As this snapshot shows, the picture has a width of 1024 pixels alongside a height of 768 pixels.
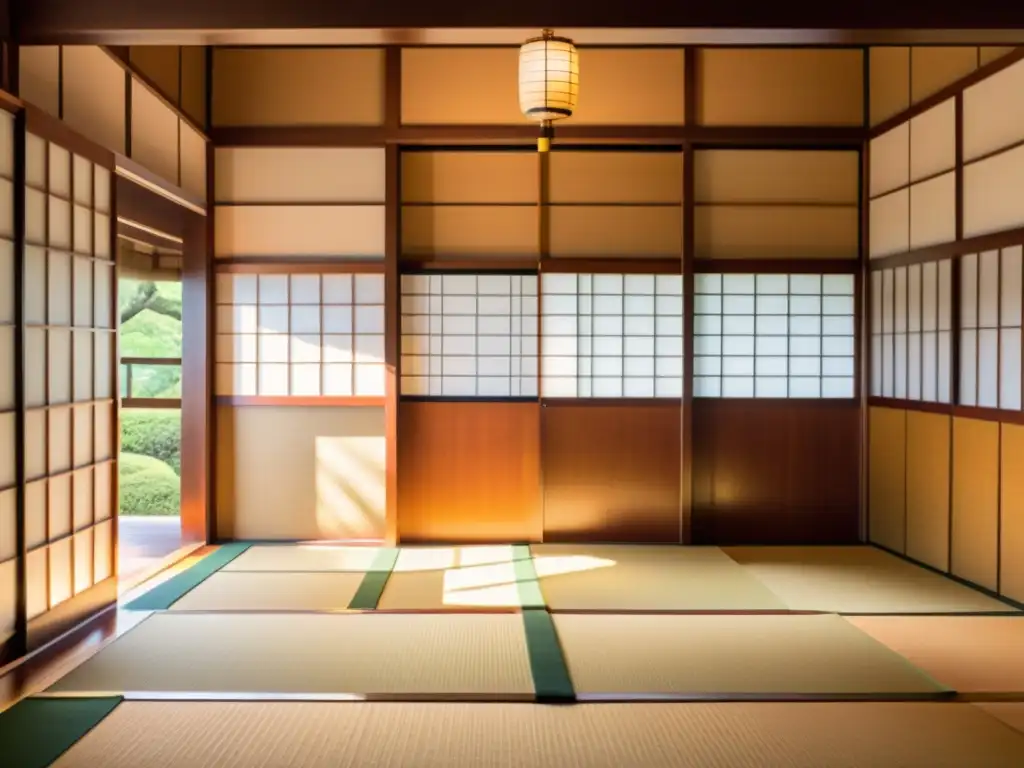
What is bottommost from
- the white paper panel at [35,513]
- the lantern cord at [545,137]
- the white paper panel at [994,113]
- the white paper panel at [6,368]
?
the white paper panel at [35,513]

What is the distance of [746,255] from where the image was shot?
21.3 ft

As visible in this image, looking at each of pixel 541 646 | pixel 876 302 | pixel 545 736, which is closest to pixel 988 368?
pixel 876 302

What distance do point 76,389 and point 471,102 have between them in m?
3.19

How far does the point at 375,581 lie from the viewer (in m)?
5.25

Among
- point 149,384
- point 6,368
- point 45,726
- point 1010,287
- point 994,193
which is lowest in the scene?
point 45,726

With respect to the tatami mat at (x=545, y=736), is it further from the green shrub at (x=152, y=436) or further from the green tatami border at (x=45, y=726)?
the green shrub at (x=152, y=436)

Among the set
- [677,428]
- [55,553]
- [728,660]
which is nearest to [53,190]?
[55,553]

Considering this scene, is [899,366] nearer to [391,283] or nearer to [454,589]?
[454,589]

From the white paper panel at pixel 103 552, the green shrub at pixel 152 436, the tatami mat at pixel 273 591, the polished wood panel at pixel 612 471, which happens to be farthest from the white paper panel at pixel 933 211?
the green shrub at pixel 152 436

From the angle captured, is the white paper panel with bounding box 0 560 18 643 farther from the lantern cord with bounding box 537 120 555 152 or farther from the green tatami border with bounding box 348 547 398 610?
the lantern cord with bounding box 537 120 555 152

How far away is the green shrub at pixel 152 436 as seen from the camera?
1128 cm

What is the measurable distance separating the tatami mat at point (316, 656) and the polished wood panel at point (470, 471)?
6.52ft

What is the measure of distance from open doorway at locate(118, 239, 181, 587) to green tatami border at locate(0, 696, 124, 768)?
521 cm

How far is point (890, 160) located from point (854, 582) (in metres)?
2.70
